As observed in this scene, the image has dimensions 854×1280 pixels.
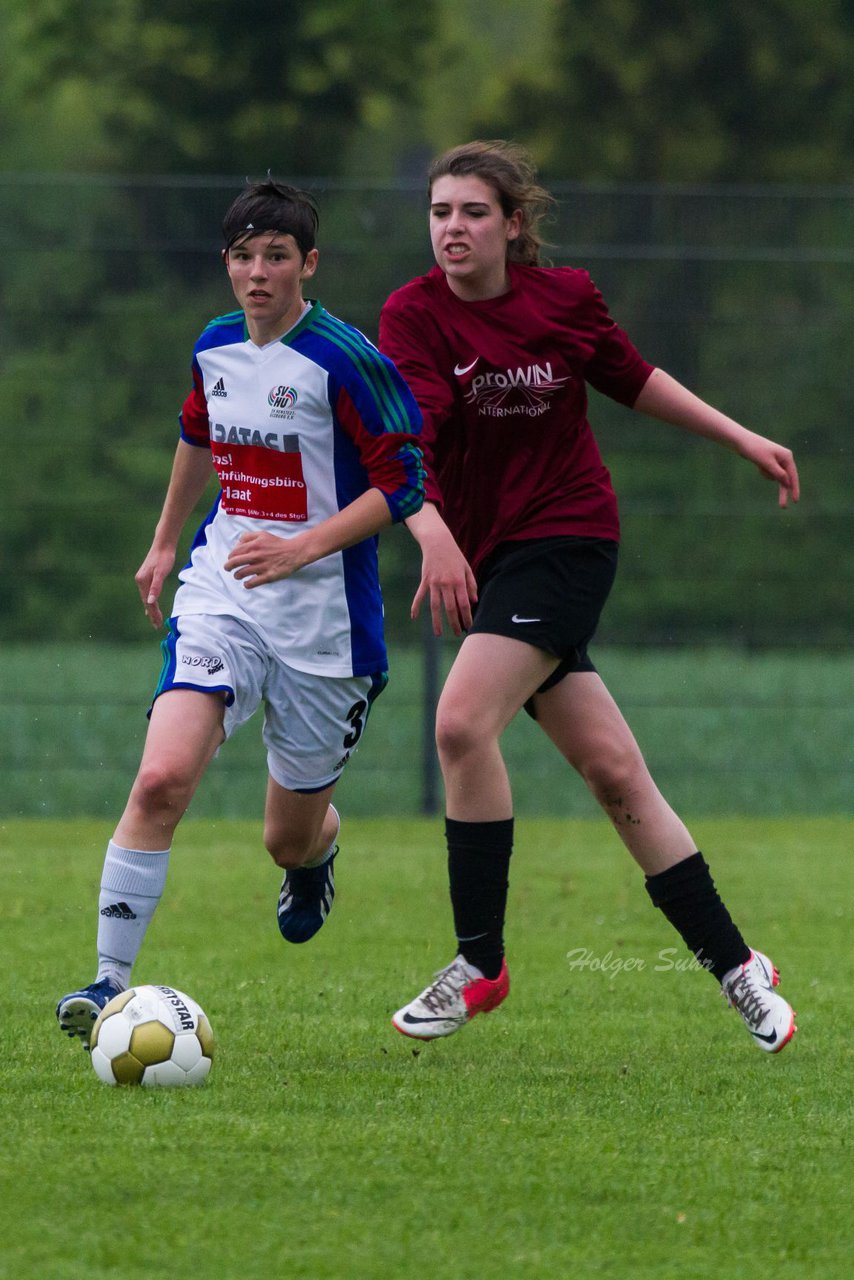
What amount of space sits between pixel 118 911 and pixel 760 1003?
62.6 inches

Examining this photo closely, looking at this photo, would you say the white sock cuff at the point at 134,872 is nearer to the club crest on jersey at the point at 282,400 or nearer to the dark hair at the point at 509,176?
the club crest on jersey at the point at 282,400

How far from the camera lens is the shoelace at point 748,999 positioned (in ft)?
16.5

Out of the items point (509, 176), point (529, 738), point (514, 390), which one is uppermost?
point (509, 176)

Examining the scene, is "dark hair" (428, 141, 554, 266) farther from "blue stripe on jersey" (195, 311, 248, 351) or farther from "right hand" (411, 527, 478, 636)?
"right hand" (411, 527, 478, 636)

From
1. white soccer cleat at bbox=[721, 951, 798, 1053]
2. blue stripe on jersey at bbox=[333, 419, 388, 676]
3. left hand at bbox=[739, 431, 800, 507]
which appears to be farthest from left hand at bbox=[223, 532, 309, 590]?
white soccer cleat at bbox=[721, 951, 798, 1053]

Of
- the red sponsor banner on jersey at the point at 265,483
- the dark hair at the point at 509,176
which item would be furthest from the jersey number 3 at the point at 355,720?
the dark hair at the point at 509,176

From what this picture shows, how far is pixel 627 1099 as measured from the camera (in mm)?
4465

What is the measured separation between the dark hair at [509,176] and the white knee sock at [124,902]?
184 cm

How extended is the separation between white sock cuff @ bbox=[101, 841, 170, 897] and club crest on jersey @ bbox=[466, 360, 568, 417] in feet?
4.51

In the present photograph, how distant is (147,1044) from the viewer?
14.5ft

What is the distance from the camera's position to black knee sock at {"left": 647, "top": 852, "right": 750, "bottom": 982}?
5.17 metres

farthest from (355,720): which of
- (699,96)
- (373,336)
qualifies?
(699,96)

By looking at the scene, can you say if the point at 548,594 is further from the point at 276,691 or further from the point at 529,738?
the point at 529,738

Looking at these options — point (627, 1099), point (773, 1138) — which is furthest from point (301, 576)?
point (773, 1138)
